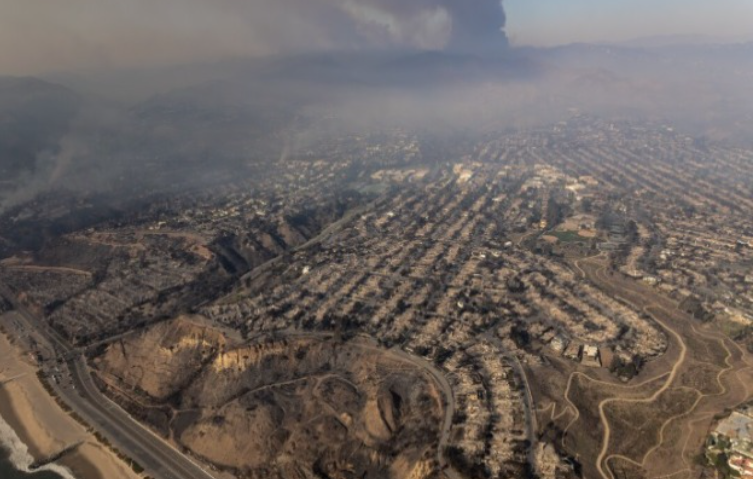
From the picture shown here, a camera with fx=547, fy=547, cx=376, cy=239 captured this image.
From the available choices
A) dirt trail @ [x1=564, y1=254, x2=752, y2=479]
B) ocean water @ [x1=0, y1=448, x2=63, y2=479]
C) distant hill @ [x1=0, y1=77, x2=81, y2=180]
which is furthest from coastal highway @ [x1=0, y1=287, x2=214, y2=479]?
distant hill @ [x1=0, y1=77, x2=81, y2=180]

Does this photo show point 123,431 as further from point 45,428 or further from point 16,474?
point 16,474

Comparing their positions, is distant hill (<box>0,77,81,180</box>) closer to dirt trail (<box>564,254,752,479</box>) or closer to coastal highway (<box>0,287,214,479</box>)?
coastal highway (<box>0,287,214,479</box>)

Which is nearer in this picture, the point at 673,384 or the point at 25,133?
the point at 673,384

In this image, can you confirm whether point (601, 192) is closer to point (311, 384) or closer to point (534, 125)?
point (311, 384)

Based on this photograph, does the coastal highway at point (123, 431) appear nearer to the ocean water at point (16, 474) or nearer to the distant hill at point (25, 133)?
the ocean water at point (16, 474)

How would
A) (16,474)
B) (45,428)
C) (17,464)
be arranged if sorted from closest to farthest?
(16,474) → (17,464) → (45,428)

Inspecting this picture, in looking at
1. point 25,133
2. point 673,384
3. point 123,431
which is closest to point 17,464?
point 123,431
